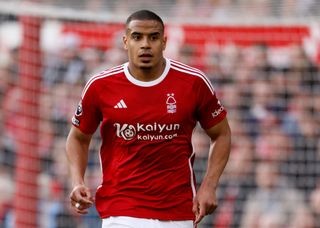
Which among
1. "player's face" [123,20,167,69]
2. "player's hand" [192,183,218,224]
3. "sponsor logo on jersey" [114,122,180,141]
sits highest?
"player's face" [123,20,167,69]

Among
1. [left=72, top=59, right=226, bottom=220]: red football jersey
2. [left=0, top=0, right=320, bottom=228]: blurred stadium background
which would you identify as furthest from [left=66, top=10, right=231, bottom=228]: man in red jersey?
[left=0, top=0, right=320, bottom=228]: blurred stadium background

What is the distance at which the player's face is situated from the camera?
7.05 m

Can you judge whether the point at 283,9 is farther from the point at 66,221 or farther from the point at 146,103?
the point at 146,103

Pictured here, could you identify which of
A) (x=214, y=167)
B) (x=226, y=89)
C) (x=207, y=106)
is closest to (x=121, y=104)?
(x=207, y=106)

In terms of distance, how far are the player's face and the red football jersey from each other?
15 cm

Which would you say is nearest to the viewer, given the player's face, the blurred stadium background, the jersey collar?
the player's face

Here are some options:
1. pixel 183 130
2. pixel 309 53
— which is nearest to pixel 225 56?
pixel 309 53

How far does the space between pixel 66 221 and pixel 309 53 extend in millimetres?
2732

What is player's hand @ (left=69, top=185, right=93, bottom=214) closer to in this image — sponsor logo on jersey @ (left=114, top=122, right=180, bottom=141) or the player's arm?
the player's arm

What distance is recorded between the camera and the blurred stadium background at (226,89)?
11.3 meters

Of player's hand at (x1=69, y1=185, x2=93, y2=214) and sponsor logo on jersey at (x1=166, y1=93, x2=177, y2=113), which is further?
sponsor logo on jersey at (x1=166, y1=93, x2=177, y2=113)

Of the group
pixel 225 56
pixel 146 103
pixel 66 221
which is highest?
pixel 225 56

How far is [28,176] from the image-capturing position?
35.2 feet

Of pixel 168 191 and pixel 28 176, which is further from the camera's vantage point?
pixel 28 176
